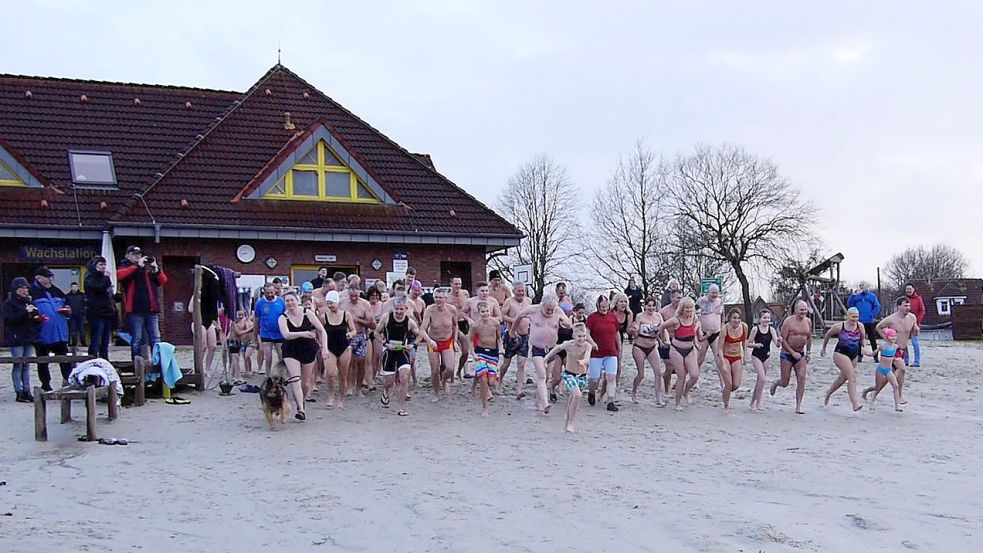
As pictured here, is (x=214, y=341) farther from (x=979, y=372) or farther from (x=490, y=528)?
(x=979, y=372)

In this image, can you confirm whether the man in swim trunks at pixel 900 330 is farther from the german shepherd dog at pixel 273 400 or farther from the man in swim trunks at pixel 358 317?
the german shepherd dog at pixel 273 400

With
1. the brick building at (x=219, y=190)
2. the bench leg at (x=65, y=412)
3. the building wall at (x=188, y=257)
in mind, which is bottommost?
the bench leg at (x=65, y=412)

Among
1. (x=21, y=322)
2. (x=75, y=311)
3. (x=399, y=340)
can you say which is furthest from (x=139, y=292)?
(x=75, y=311)

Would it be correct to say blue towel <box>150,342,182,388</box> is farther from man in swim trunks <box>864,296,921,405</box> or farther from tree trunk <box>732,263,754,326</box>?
tree trunk <box>732,263,754,326</box>

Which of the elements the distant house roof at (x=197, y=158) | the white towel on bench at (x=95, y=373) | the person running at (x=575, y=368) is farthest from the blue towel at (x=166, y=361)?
the distant house roof at (x=197, y=158)

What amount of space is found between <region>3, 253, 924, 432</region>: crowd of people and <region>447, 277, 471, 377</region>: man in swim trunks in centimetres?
5

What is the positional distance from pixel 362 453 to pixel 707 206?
41.4 m

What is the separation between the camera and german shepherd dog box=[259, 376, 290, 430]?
11.2 m

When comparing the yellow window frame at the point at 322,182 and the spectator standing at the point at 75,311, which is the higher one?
the yellow window frame at the point at 322,182

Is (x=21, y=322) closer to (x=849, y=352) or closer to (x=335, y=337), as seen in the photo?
(x=335, y=337)

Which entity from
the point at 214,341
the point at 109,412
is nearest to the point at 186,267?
the point at 214,341

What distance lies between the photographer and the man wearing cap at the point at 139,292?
41.9ft

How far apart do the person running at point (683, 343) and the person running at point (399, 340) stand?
3854mm

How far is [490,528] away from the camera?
7.25 meters
